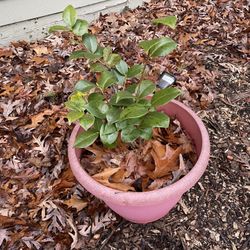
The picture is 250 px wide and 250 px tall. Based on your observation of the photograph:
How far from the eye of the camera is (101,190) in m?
1.34

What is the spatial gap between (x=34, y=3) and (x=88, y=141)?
6.17ft

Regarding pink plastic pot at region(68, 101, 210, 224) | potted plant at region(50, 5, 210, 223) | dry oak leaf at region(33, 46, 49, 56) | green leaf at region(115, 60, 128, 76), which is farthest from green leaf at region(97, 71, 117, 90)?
dry oak leaf at region(33, 46, 49, 56)

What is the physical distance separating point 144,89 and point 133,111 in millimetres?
210

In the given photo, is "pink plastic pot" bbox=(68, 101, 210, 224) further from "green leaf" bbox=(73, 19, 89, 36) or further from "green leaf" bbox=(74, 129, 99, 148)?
"green leaf" bbox=(73, 19, 89, 36)

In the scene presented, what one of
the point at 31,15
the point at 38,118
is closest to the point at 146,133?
the point at 38,118

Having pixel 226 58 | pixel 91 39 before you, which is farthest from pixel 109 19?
pixel 91 39

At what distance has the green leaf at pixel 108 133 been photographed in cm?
134

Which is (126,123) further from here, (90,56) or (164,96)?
(90,56)

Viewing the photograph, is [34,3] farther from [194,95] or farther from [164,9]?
[194,95]

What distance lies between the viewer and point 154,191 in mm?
1318

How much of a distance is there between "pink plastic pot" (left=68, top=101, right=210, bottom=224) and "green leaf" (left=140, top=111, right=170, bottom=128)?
243mm

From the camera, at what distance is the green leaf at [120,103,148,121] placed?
1214mm

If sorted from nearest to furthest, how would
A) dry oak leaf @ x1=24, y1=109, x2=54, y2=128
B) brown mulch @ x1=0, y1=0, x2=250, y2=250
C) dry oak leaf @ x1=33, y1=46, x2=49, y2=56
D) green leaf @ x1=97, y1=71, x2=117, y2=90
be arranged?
green leaf @ x1=97, y1=71, x2=117, y2=90 < brown mulch @ x1=0, y1=0, x2=250, y2=250 < dry oak leaf @ x1=24, y1=109, x2=54, y2=128 < dry oak leaf @ x1=33, y1=46, x2=49, y2=56

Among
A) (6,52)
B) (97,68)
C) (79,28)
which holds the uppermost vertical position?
(79,28)
